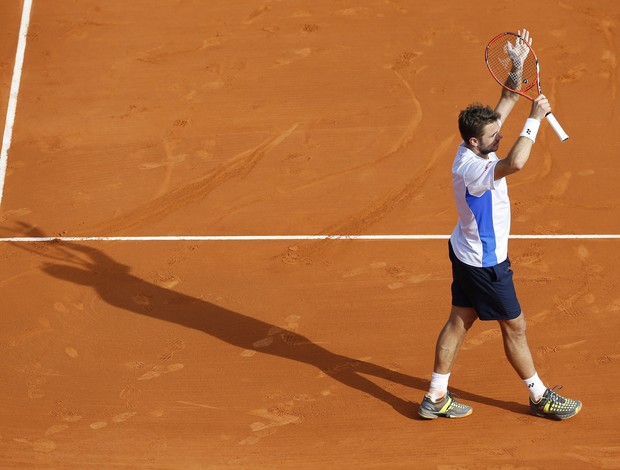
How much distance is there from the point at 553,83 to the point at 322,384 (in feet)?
18.2

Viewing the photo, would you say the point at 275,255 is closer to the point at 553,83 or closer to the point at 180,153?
the point at 180,153

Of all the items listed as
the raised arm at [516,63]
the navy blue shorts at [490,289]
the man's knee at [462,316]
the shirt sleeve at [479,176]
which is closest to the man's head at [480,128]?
the shirt sleeve at [479,176]

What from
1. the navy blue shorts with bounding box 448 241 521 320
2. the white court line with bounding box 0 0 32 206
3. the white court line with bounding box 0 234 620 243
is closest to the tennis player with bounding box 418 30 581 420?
the navy blue shorts with bounding box 448 241 521 320

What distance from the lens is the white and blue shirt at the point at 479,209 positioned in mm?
6445

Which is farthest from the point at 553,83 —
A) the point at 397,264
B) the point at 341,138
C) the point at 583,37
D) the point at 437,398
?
the point at 437,398

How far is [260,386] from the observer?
7836mm

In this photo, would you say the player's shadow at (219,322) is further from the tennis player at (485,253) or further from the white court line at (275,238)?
the tennis player at (485,253)

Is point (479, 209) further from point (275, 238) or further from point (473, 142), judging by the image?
point (275, 238)

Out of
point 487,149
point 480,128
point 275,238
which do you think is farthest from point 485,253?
point 275,238

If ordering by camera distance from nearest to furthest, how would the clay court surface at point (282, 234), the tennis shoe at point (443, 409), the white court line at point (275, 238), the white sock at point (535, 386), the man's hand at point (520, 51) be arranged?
the man's hand at point (520, 51)
the white sock at point (535, 386)
the tennis shoe at point (443, 409)
the clay court surface at point (282, 234)
the white court line at point (275, 238)

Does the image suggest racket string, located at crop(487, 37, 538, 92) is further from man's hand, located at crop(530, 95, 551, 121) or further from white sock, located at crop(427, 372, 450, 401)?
white sock, located at crop(427, 372, 450, 401)

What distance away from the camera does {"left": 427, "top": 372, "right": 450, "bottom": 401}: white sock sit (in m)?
7.21

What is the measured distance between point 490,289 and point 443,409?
1163 millimetres

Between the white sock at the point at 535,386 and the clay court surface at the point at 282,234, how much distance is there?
0.27 metres
